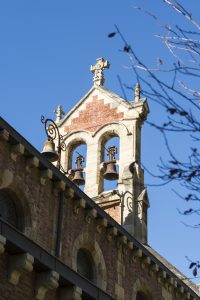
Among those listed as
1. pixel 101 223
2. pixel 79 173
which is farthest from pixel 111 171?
pixel 101 223

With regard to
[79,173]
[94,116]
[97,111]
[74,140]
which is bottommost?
[79,173]

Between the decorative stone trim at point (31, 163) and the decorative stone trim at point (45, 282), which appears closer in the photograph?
the decorative stone trim at point (45, 282)

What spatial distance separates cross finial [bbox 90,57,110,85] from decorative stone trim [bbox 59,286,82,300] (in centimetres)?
1314

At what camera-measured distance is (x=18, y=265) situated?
1327 cm

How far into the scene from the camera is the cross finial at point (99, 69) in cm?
2667

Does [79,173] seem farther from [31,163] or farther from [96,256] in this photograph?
[31,163]

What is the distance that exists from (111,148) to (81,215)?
23.8ft

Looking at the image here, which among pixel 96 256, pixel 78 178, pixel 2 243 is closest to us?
pixel 2 243

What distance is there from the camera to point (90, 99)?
26359 millimetres

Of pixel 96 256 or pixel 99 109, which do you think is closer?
pixel 96 256

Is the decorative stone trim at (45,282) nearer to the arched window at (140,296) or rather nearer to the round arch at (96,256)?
the round arch at (96,256)

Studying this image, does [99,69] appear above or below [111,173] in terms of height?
above

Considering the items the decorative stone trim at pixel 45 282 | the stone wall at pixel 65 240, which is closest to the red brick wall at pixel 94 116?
the stone wall at pixel 65 240

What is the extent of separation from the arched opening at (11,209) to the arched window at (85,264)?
8.04ft
